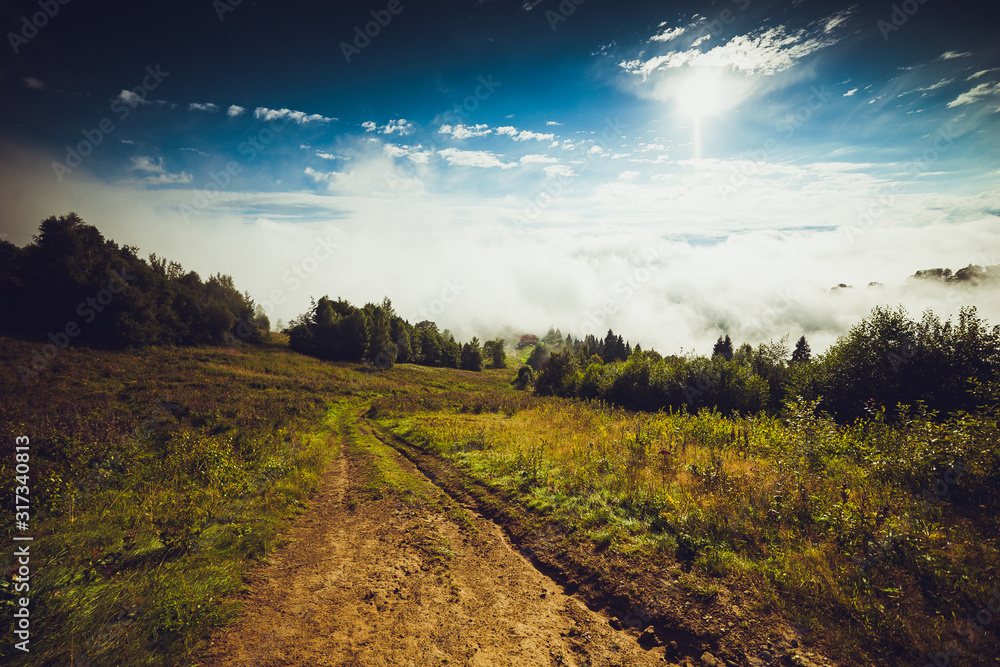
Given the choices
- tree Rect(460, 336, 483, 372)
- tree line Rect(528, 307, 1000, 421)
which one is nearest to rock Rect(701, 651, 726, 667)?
tree line Rect(528, 307, 1000, 421)

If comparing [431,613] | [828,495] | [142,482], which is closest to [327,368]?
[142,482]

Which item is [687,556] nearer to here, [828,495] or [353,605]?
[828,495]

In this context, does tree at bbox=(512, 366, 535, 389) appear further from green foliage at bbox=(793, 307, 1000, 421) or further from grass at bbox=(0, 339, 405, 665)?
grass at bbox=(0, 339, 405, 665)

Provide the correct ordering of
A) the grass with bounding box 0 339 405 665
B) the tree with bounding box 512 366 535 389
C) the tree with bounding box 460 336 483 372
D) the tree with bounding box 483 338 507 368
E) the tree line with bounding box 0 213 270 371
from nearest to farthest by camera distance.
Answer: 1. the grass with bounding box 0 339 405 665
2. the tree line with bounding box 0 213 270 371
3. the tree with bounding box 512 366 535 389
4. the tree with bounding box 460 336 483 372
5. the tree with bounding box 483 338 507 368

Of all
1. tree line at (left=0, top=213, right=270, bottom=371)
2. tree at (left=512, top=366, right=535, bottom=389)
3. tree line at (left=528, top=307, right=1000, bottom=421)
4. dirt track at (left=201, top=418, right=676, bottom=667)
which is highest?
tree line at (left=0, top=213, right=270, bottom=371)

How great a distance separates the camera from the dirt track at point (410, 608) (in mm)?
4273

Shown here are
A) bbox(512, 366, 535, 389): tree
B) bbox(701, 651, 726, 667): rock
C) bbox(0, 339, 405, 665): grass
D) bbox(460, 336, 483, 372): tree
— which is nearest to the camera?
bbox(0, 339, 405, 665): grass

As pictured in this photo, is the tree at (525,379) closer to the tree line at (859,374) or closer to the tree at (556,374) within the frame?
Answer: the tree at (556,374)

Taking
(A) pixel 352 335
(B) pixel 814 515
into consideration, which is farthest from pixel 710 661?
(A) pixel 352 335

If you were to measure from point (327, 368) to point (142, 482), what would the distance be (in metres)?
37.9

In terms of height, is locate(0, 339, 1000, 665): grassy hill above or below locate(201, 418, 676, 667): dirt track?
above

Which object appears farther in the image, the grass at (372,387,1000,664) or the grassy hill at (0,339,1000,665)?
the grass at (372,387,1000,664)

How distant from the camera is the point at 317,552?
6676 mm

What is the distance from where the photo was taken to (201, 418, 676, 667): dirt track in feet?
14.0
